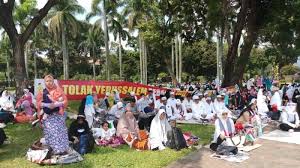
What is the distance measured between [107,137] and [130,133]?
1.96 ft

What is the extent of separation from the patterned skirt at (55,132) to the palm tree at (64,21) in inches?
1424

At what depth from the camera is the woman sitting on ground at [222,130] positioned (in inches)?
376

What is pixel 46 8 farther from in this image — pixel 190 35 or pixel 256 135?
pixel 256 135

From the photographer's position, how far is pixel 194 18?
22.4m

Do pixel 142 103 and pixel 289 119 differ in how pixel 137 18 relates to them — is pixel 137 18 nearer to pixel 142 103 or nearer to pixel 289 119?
pixel 142 103

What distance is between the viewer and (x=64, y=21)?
4488cm

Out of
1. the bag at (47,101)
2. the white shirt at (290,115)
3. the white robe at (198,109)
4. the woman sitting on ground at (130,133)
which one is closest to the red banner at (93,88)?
the white robe at (198,109)

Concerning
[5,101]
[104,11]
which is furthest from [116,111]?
→ [104,11]

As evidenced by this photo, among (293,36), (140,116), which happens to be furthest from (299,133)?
(293,36)

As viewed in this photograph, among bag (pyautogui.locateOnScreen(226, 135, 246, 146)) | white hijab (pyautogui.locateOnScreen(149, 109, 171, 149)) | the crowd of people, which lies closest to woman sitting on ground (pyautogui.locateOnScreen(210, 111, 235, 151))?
the crowd of people

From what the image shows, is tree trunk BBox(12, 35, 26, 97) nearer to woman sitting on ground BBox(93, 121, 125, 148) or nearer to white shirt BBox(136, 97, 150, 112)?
white shirt BBox(136, 97, 150, 112)

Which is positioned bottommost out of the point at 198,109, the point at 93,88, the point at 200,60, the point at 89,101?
the point at 198,109

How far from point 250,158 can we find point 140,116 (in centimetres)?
443

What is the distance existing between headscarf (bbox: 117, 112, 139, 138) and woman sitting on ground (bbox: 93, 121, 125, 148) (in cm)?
16
